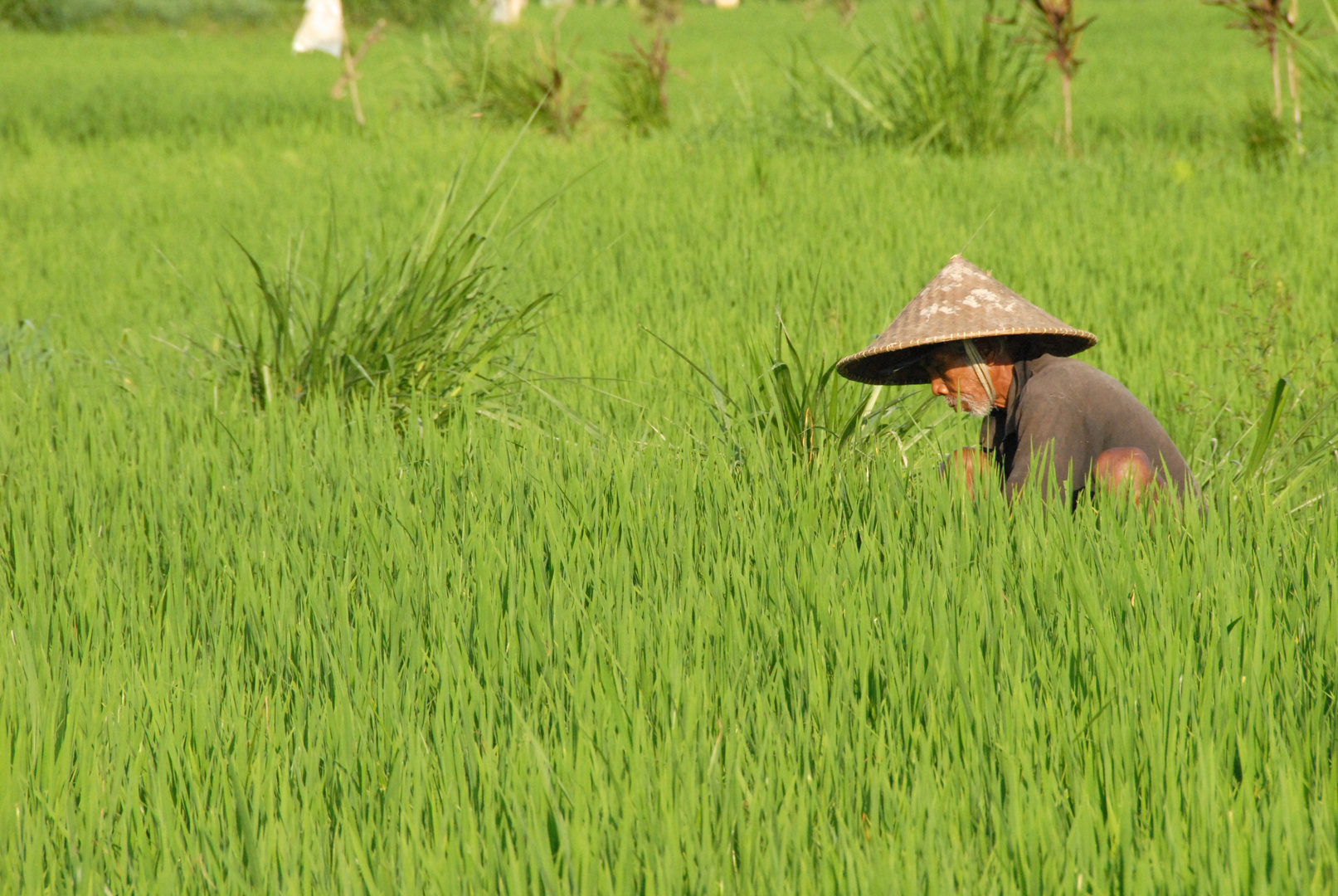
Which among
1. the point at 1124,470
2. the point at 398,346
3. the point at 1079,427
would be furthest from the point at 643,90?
the point at 1124,470

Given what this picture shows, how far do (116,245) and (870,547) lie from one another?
16.5 ft

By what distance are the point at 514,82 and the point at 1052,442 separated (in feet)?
22.0

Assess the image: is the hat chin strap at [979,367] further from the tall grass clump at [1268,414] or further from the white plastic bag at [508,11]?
the white plastic bag at [508,11]

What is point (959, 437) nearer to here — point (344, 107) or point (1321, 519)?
point (1321, 519)

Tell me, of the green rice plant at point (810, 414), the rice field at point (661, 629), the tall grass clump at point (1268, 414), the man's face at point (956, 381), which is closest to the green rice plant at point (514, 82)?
the rice field at point (661, 629)

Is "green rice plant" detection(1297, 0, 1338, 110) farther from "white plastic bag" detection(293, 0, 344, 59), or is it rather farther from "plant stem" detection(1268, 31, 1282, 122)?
"white plastic bag" detection(293, 0, 344, 59)

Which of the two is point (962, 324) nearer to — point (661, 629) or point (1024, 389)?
point (1024, 389)

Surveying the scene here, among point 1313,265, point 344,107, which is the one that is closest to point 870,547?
point 1313,265

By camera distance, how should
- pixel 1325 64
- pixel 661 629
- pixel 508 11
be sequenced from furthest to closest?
pixel 508 11, pixel 1325 64, pixel 661 629

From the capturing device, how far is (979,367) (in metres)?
2.50

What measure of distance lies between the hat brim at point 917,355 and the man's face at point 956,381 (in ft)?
0.07

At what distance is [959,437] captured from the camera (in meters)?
3.14

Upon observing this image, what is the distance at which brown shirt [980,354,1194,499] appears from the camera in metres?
2.42

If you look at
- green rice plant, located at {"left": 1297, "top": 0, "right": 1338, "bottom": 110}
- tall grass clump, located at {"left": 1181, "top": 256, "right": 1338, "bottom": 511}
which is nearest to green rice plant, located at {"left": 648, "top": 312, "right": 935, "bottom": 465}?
tall grass clump, located at {"left": 1181, "top": 256, "right": 1338, "bottom": 511}
